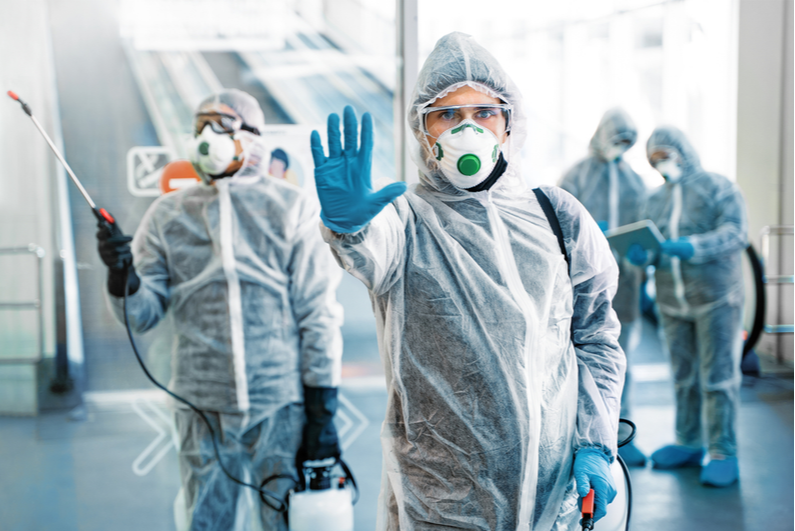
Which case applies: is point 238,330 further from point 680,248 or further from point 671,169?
point 671,169

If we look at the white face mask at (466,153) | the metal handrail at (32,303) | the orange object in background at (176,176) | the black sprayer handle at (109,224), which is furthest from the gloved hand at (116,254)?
the metal handrail at (32,303)

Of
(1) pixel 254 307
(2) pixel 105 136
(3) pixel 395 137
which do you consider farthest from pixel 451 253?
(2) pixel 105 136

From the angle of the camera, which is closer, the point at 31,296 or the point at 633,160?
the point at 31,296

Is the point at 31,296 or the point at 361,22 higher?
the point at 361,22

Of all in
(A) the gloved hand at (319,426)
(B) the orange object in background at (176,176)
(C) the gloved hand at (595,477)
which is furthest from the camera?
(B) the orange object in background at (176,176)

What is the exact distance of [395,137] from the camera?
8.15 ft

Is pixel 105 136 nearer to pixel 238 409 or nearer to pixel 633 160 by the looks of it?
pixel 238 409

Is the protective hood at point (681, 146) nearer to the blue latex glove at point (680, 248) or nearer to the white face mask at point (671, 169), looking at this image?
the white face mask at point (671, 169)

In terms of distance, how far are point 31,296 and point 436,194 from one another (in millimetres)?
2167

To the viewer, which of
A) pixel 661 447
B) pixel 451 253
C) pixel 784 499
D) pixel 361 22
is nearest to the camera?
pixel 451 253

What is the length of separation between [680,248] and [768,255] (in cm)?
72

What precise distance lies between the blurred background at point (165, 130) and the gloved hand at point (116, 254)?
0.86 meters

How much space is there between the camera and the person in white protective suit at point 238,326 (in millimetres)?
1605

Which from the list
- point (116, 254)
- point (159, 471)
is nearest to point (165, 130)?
point (116, 254)
